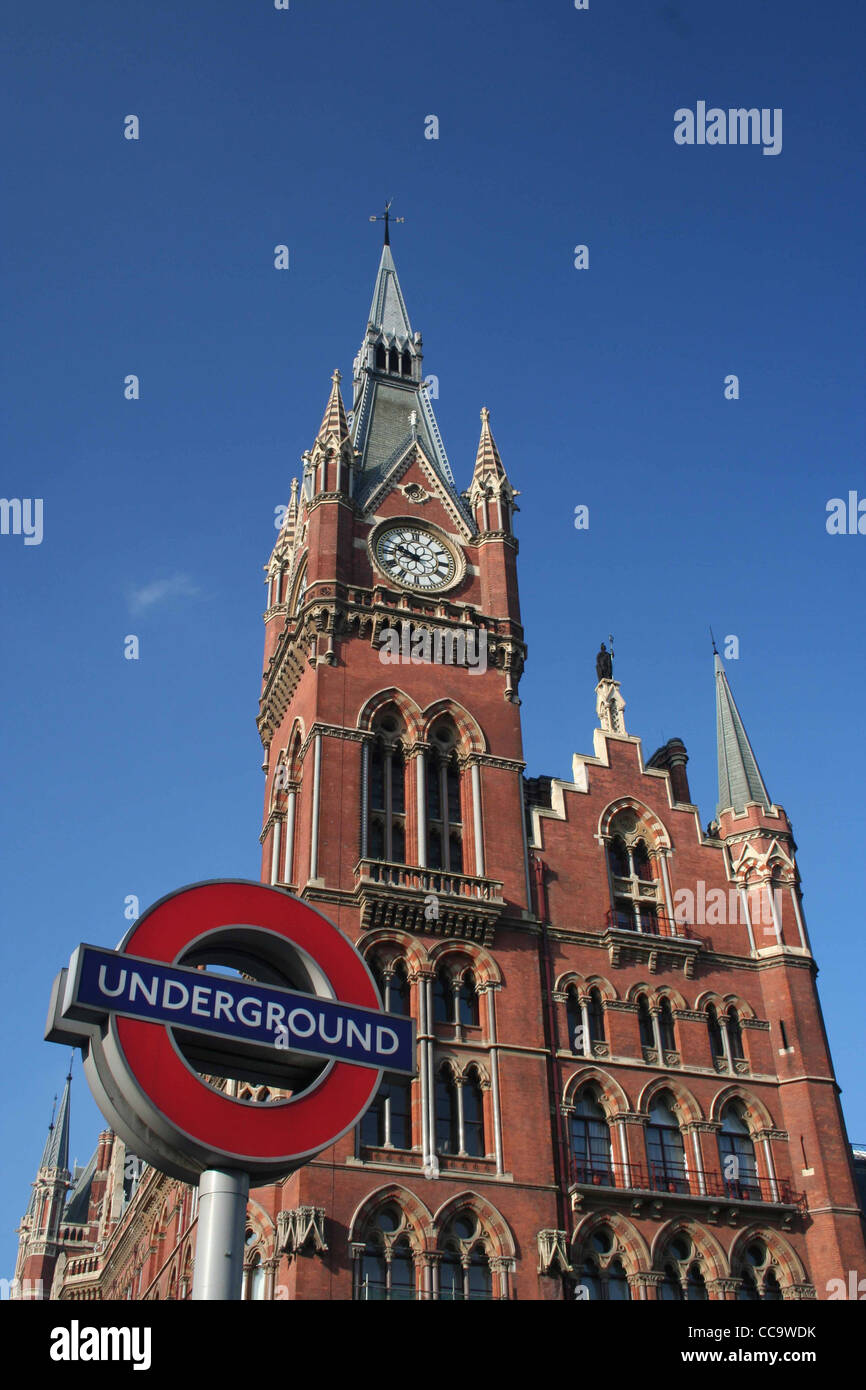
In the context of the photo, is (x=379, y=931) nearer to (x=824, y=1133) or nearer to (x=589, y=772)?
(x=589, y=772)

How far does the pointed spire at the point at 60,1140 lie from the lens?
349ft

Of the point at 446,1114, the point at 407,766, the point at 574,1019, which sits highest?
the point at 407,766

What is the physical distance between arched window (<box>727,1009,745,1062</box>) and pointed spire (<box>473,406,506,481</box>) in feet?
75.8

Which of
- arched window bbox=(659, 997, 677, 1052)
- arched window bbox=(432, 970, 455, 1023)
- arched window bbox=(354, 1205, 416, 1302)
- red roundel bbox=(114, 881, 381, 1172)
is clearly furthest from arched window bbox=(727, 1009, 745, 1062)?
red roundel bbox=(114, 881, 381, 1172)

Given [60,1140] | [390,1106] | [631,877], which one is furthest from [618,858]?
[60,1140]

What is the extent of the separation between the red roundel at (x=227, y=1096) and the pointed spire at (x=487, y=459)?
35.4 m

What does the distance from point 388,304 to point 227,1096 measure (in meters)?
56.0

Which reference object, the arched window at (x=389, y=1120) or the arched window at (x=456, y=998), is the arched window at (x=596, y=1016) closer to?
the arched window at (x=456, y=998)

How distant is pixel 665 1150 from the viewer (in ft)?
143

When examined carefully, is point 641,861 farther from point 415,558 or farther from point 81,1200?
point 81,1200
